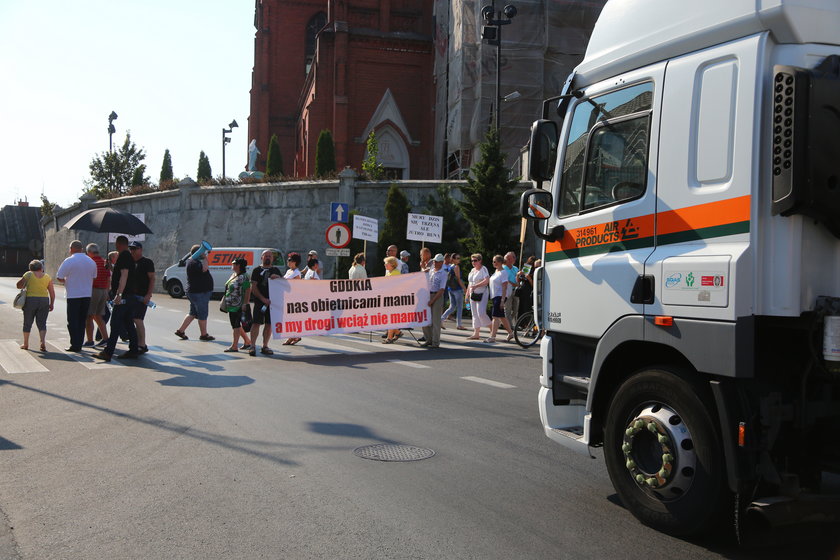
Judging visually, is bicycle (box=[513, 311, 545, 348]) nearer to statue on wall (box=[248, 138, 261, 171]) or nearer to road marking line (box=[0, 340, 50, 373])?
road marking line (box=[0, 340, 50, 373])

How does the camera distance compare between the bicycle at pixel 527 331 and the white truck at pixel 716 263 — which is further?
the bicycle at pixel 527 331

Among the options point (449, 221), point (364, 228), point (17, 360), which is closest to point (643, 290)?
point (17, 360)

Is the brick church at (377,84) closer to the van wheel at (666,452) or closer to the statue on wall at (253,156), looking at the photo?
the statue on wall at (253,156)

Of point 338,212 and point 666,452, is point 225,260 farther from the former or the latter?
point 666,452

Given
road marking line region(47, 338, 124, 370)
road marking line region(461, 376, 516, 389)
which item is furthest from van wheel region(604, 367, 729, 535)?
road marking line region(47, 338, 124, 370)

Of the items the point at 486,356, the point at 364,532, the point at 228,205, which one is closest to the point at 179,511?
the point at 364,532

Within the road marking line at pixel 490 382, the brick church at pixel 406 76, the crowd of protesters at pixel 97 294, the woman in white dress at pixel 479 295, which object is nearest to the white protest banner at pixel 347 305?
the woman in white dress at pixel 479 295

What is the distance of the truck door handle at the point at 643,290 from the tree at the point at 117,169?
56.6 m

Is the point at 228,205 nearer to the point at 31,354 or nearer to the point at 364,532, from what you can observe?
the point at 31,354

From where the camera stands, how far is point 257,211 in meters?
35.1

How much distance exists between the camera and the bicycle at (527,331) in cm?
1462

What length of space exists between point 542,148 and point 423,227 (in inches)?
669

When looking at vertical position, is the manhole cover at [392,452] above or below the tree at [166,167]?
below

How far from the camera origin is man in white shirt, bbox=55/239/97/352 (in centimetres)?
1262
